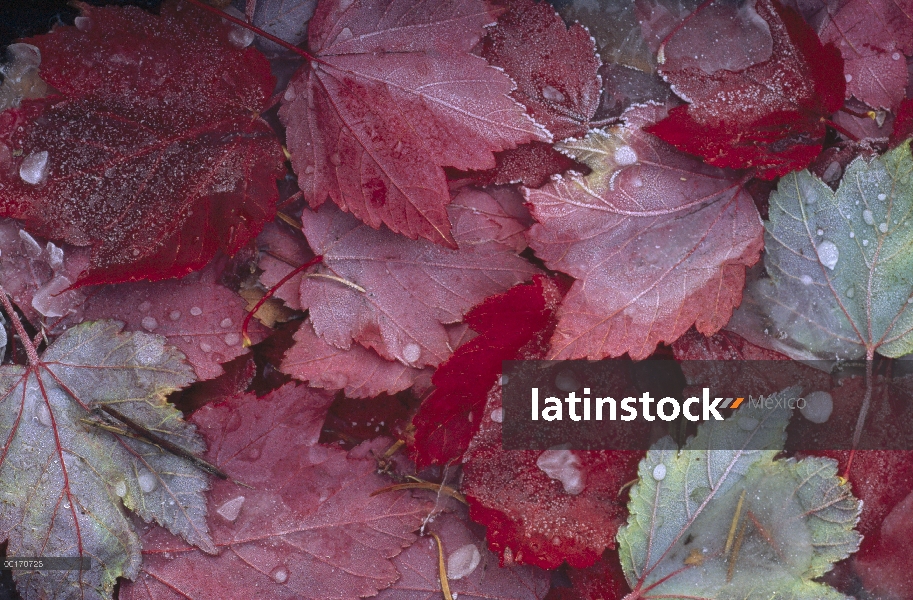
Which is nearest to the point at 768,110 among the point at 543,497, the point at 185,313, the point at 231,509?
the point at 543,497

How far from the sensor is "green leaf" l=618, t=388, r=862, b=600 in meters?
1.20

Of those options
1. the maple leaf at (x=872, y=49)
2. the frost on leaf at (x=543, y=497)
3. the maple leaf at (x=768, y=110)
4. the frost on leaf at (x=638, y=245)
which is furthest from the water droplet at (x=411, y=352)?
the maple leaf at (x=872, y=49)

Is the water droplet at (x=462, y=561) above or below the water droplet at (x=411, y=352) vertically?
below

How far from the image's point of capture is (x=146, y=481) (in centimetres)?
121

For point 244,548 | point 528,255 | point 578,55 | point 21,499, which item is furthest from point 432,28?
point 21,499

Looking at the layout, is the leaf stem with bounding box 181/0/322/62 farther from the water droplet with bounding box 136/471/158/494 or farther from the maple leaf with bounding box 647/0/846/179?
the water droplet with bounding box 136/471/158/494

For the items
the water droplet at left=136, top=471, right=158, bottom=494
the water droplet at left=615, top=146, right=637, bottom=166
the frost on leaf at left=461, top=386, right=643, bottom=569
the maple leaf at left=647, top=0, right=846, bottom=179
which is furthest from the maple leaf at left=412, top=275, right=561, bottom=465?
the water droplet at left=136, top=471, right=158, bottom=494

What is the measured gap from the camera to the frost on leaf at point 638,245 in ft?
3.87

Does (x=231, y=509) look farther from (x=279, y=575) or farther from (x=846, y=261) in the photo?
(x=846, y=261)

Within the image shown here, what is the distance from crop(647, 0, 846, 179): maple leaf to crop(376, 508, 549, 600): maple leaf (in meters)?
0.91

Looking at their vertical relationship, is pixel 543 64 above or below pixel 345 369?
above

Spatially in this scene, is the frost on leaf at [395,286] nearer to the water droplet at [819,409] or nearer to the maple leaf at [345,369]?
the maple leaf at [345,369]

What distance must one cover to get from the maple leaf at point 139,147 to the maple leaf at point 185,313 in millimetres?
76

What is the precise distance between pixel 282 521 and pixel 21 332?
647mm
